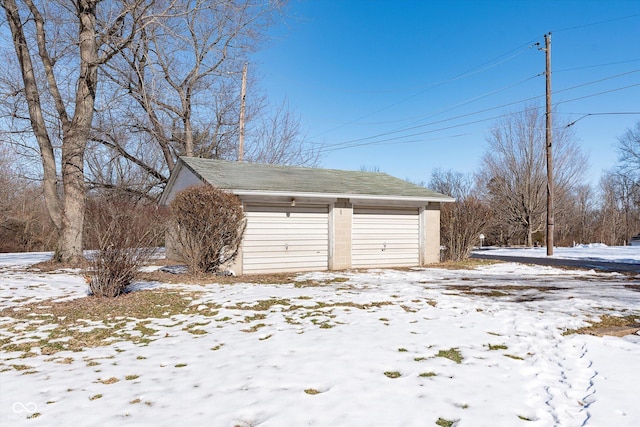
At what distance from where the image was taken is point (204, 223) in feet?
29.5

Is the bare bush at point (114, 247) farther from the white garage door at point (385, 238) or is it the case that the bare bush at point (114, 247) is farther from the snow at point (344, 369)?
the white garage door at point (385, 238)

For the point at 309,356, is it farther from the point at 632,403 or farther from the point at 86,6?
the point at 86,6

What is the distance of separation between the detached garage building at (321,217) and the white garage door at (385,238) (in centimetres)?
3

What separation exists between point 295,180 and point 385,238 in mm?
3420

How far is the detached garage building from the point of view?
1055 cm

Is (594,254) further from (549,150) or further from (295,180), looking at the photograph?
(295,180)

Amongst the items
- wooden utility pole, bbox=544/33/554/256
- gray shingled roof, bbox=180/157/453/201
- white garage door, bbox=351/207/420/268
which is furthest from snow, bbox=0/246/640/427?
wooden utility pole, bbox=544/33/554/256

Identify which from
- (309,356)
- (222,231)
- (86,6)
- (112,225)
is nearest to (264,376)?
(309,356)

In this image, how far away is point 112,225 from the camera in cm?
651

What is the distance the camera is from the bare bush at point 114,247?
6.54 meters

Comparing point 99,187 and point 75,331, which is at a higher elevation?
point 99,187

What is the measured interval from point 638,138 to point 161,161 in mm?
34858

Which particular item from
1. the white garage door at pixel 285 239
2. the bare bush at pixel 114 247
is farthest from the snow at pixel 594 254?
the bare bush at pixel 114 247

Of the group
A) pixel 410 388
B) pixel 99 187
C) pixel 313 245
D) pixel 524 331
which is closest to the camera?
pixel 410 388
